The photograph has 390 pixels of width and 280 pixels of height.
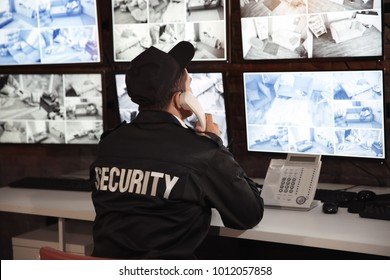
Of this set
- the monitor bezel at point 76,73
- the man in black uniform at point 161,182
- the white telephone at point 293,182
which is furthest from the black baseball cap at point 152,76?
the monitor bezel at point 76,73

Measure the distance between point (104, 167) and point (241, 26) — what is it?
114 centimetres

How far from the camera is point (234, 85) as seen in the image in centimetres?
327

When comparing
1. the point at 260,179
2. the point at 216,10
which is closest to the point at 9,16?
the point at 216,10

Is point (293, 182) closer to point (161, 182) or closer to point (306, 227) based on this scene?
point (306, 227)

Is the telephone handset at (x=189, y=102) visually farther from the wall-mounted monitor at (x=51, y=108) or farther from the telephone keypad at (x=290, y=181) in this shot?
the wall-mounted monitor at (x=51, y=108)

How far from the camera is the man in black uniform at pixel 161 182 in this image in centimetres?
212

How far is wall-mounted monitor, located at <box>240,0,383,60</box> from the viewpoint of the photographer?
9.09 ft

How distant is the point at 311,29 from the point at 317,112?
0.36m

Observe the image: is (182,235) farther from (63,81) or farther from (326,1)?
(63,81)

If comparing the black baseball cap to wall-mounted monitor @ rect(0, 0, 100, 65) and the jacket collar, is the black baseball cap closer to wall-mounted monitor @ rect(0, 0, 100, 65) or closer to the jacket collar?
the jacket collar

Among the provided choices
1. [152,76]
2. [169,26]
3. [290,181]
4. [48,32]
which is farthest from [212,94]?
[48,32]

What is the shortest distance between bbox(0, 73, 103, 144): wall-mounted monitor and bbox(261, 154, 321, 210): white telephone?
108 cm

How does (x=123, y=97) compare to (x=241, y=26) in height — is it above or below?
below

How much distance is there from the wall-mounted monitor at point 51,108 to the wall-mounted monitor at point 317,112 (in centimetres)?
83
